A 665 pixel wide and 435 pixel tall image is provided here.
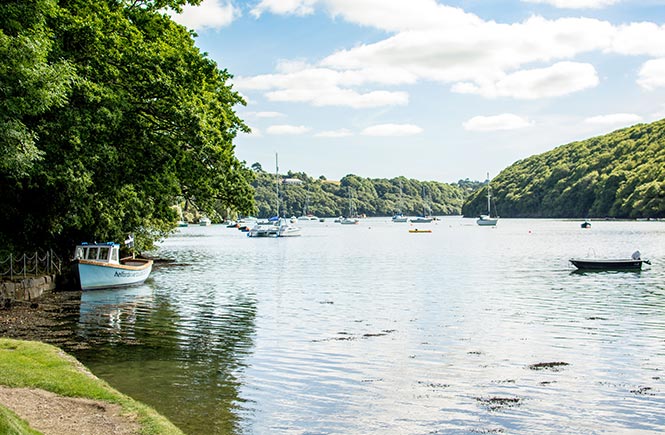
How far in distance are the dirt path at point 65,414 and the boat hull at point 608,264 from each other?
1842 inches

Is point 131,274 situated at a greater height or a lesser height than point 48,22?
lesser

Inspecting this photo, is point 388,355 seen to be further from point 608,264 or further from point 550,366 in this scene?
point 608,264

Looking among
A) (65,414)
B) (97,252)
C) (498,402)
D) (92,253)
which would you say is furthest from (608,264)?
(65,414)

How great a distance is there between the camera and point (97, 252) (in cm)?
3812

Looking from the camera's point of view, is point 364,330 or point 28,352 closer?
point 28,352

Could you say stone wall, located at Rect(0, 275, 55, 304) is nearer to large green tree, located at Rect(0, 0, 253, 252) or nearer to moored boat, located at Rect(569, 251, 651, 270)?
large green tree, located at Rect(0, 0, 253, 252)

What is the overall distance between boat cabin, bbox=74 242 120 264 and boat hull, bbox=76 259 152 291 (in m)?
0.55

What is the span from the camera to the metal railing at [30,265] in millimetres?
32594

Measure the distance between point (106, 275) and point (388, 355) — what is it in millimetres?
22259

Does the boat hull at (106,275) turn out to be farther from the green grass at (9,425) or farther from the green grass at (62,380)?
the green grass at (9,425)

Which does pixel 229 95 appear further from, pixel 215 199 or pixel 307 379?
pixel 307 379

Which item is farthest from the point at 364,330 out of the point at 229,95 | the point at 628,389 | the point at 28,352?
the point at 229,95

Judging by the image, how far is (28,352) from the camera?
55.0 ft

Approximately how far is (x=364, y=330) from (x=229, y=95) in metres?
17.9
